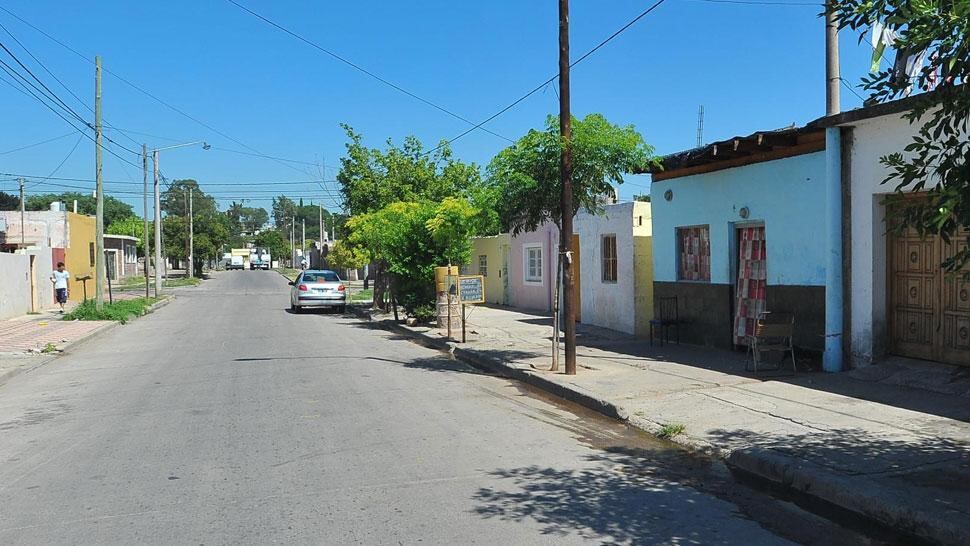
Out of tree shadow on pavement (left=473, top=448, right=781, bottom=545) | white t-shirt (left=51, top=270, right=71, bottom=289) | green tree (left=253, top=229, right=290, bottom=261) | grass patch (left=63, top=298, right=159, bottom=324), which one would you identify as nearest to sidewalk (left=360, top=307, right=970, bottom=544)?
tree shadow on pavement (left=473, top=448, right=781, bottom=545)

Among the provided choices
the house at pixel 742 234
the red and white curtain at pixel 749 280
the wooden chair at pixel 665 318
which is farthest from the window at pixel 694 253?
the red and white curtain at pixel 749 280

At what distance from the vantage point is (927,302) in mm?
9414

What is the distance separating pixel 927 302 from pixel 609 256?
26.6ft

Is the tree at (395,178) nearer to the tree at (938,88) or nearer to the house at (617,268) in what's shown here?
the house at (617,268)

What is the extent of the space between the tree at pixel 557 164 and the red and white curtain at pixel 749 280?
89.1 inches

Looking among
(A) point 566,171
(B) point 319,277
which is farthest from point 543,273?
(A) point 566,171

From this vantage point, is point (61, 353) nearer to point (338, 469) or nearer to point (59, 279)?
point (338, 469)

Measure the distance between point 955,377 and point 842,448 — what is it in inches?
125

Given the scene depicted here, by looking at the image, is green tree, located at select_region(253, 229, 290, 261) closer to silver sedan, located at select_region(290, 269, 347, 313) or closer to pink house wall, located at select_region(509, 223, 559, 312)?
silver sedan, located at select_region(290, 269, 347, 313)

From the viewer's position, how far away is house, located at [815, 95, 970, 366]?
9195 millimetres

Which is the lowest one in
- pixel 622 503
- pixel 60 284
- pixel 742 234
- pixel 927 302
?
pixel 622 503

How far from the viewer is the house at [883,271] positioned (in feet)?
30.2

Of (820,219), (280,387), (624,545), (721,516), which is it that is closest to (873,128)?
(820,219)

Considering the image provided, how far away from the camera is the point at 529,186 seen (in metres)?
10.9
